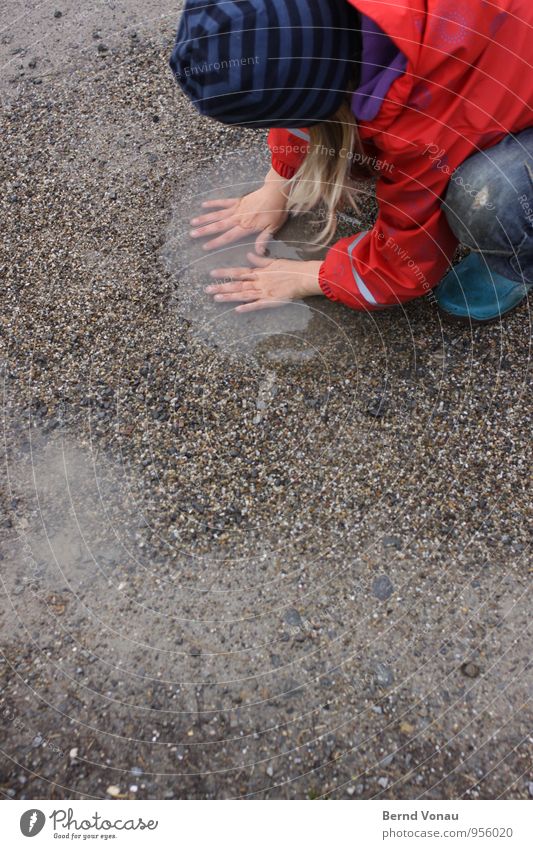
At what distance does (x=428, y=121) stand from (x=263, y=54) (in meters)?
0.31

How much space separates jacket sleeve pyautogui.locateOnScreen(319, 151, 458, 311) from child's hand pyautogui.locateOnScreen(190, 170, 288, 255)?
0.82 ft

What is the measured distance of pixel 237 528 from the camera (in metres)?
1.20

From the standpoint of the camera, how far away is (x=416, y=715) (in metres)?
1.05

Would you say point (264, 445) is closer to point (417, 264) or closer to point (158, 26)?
point (417, 264)

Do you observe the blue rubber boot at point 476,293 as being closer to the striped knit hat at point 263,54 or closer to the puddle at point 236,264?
the puddle at point 236,264

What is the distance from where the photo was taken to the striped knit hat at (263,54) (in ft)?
2.90

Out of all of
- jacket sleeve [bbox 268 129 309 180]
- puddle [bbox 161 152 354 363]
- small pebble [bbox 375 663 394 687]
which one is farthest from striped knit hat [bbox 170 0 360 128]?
small pebble [bbox 375 663 394 687]

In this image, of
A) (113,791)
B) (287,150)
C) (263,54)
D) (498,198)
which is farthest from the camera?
(287,150)

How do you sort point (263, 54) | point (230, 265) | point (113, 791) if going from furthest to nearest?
point (230, 265) → point (113, 791) → point (263, 54)

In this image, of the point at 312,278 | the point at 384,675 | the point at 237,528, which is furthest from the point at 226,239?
the point at 384,675

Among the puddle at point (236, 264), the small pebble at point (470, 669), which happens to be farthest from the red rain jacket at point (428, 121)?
the small pebble at point (470, 669)

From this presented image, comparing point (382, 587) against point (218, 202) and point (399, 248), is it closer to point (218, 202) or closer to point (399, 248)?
point (399, 248)

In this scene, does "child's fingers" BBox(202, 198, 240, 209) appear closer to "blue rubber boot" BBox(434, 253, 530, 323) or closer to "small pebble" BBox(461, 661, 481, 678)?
"blue rubber boot" BBox(434, 253, 530, 323)
